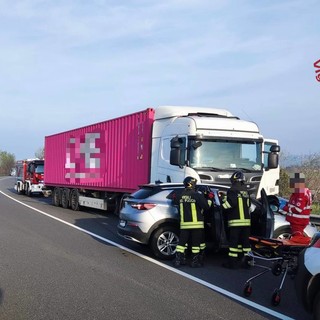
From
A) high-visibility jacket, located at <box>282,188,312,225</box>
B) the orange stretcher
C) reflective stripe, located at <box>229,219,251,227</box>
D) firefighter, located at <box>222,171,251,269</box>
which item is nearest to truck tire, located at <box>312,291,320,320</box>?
the orange stretcher

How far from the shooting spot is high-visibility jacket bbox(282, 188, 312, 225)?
787cm

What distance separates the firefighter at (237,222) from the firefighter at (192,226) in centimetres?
46

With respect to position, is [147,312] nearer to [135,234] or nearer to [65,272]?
[65,272]

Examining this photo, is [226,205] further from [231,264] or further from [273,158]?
[273,158]

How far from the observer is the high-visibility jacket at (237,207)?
7.79 metres

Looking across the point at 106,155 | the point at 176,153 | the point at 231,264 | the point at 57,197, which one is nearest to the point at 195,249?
the point at 231,264

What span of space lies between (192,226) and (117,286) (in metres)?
1.94

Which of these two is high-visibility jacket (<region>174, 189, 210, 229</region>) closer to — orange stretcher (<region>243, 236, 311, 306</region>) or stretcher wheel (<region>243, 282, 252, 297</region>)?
orange stretcher (<region>243, 236, 311, 306</region>)

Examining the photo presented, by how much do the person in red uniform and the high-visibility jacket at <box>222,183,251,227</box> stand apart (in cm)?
81

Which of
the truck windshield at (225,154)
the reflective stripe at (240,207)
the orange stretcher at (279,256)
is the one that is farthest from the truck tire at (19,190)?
the orange stretcher at (279,256)

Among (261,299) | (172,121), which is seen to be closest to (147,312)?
(261,299)

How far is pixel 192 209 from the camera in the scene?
8047 mm

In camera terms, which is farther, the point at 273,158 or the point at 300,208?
the point at 273,158

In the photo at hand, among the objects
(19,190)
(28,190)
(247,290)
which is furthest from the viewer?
(19,190)
